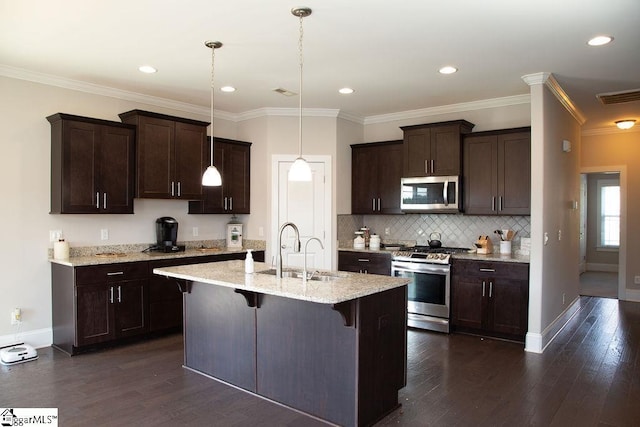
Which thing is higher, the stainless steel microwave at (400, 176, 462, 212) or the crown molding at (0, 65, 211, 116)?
the crown molding at (0, 65, 211, 116)

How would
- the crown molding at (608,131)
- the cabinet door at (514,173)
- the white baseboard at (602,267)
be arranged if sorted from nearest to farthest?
the cabinet door at (514,173), the crown molding at (608,131), the white baseboard at (602,267)

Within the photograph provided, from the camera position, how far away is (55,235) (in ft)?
14.8

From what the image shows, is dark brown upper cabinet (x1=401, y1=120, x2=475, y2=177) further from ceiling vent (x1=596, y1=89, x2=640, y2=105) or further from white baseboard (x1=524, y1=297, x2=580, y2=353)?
white baseboard (x1=524, y1=297, x2=580, y2=353)

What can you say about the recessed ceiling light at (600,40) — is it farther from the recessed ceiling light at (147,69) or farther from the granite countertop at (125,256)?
the granite countertop at (125,256)

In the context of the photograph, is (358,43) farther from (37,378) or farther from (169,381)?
(37,378)

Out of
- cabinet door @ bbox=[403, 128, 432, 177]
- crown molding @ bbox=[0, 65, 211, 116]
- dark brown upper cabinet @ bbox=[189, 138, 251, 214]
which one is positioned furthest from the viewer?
dark brown upper cabinet @ bbox=[189, 138, 251, 214]

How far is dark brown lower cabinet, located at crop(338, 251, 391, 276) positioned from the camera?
5488mm

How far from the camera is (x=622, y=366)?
396cm

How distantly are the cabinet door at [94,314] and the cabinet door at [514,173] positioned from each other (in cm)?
434

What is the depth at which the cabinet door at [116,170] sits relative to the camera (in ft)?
14.9

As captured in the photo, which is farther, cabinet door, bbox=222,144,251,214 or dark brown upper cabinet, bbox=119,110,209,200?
cabinet door, bbox=222,144,251,214

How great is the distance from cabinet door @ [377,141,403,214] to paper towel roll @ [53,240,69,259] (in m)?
3.77

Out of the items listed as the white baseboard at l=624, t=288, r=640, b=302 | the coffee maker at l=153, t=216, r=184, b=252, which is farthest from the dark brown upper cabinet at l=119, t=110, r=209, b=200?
the white baseboard at l=624, t=288, r=640, b=302

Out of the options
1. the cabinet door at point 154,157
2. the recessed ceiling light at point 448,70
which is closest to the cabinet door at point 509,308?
the recessed ceiling light at point 448,70
